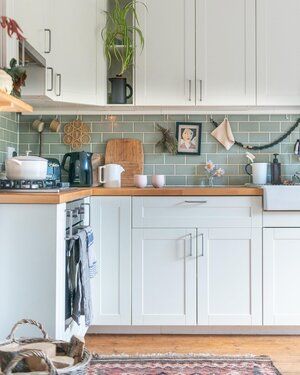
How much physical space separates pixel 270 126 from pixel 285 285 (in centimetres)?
126

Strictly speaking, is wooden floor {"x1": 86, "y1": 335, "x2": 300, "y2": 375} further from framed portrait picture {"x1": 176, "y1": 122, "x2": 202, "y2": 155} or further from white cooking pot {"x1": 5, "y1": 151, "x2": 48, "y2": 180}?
framed portrait picture {"x1": 176, "y1": 122, "x2": 202, "y2": 155}

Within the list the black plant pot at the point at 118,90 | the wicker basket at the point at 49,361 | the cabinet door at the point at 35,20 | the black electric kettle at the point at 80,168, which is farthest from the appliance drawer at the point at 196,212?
the wicker basket at the point at 49,361

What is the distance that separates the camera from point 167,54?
3.37m

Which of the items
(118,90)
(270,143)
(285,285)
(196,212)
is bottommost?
(285,285)

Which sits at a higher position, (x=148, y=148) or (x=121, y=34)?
(x=121, y=34)

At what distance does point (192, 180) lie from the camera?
11.9 ft

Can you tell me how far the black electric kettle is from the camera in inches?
131

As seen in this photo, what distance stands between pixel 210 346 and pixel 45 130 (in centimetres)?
198

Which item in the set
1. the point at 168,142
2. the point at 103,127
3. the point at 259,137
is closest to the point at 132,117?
the point at 103,127

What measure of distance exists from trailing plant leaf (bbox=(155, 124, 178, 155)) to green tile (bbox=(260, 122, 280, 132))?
676mm

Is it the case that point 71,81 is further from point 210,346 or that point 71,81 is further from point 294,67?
point 210,346

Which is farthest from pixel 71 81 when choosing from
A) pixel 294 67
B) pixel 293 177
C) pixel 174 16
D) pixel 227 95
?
pixel 293 177

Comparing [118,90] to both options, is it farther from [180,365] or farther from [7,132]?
[180,365]

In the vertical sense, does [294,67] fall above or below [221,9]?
below
